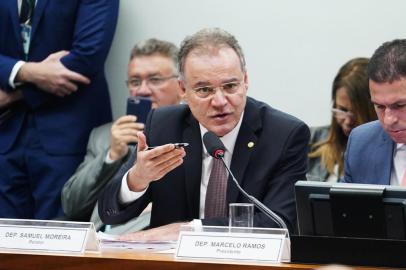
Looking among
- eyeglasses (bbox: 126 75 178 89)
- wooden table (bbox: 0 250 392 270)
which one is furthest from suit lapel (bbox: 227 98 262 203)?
eyeglasses (bbox: 126 75 178 89)

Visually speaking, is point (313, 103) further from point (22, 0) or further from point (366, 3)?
point (22, 0)

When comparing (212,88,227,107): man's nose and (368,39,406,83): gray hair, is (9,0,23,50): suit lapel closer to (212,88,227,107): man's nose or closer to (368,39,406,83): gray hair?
(212,88,227,107): man's nose

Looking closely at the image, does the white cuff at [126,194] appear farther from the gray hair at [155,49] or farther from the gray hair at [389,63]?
the gray hair at [155,49]

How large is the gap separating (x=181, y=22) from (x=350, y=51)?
3.05 ft

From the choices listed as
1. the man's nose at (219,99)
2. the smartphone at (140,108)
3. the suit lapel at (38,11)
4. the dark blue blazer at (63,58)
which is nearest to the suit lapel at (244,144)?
the man's nose at (219,99)

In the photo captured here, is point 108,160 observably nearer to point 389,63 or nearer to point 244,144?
point 244,144

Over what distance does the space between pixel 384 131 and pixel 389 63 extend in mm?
323

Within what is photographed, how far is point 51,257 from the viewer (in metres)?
2.81

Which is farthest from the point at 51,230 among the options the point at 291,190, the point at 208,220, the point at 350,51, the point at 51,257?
the point at 350,51

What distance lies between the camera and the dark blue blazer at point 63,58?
Answer: 4910 millimetres

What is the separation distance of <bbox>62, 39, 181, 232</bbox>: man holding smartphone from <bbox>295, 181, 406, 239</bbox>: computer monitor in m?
1.61

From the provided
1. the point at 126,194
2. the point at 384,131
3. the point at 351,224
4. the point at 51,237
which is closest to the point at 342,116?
the point at 384,131

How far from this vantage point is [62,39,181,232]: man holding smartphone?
4555 millimetres

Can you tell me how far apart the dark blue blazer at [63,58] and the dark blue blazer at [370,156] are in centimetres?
168
